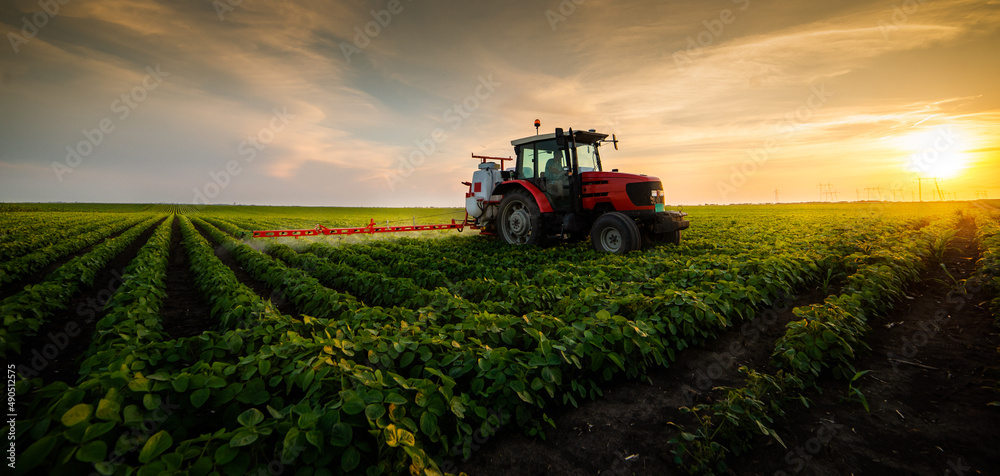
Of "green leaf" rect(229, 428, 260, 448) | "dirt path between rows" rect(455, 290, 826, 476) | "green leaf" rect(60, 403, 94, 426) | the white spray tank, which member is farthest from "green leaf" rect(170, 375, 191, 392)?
the white spray tank

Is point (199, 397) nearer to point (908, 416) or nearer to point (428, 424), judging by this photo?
point (428, 424)

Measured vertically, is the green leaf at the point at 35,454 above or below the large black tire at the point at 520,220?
below

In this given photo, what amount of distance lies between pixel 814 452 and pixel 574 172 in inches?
309

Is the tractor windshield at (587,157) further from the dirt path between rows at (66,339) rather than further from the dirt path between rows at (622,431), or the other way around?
the dirt path between rows at (66,339)

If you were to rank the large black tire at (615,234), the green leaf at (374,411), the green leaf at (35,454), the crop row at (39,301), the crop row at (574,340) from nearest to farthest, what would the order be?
the green leaf at (35,454), the green leaf at (374,411), the crop row at (574,340), the crop row at (39,301), the large black tire at (615,234)

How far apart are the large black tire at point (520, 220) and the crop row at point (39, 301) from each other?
865 centimetres

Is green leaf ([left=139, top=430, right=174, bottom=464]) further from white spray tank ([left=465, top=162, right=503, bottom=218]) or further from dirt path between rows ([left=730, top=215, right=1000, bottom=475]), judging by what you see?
white spray tank ([left=465, top=162, right=503, bottom=218])

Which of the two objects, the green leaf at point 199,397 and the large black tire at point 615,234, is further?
the large black tire at point 615,234

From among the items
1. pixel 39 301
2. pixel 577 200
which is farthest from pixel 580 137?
pixel 39 301

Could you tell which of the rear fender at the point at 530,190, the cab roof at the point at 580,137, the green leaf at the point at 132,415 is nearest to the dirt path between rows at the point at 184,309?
the green leaf at the point at 132,415

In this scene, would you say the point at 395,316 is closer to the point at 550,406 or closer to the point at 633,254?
the point at 550,406

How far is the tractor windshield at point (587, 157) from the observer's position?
1001 cm

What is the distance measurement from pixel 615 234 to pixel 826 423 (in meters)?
6.40

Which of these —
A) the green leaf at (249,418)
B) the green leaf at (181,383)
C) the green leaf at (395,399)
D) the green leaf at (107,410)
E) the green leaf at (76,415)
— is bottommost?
the green leaf at (395,399)
